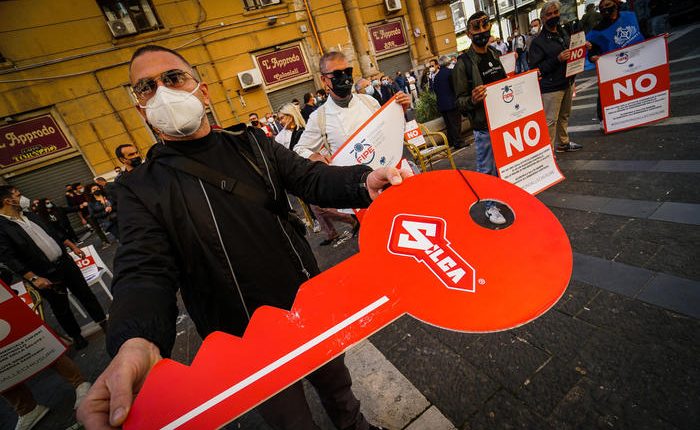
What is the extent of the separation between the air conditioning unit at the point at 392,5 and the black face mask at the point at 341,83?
51.5 ft

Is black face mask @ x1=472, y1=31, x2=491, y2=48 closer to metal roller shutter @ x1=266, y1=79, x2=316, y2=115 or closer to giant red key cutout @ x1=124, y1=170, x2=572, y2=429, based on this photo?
giant red key cutout @ x1=124, y1=170, x2=572, y2=429

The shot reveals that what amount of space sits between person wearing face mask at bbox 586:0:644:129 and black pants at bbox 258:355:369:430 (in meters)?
6.17

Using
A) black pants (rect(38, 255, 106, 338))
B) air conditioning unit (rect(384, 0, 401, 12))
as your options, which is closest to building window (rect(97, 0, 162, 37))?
air conditioning unit (rect(384, 0, 401, 12))

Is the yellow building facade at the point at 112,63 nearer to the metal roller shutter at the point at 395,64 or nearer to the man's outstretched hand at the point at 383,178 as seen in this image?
the metal roller shutter at the point at 395,64

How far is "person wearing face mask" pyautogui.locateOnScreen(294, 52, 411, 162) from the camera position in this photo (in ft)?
10.3

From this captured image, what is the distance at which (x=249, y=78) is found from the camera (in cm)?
1266

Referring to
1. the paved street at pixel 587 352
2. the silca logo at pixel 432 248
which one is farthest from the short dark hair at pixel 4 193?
the silca logo at pixel 432 248

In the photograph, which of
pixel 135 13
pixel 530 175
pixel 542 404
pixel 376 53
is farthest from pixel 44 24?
pixel 542 404

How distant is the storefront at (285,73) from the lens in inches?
526

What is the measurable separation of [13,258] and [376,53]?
16482mm

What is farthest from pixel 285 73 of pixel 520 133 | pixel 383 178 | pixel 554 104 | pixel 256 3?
pixel 383 178

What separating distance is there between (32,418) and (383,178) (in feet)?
13.7

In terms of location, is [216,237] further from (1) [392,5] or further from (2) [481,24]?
(1) [392,5]

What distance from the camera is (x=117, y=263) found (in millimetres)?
1053
